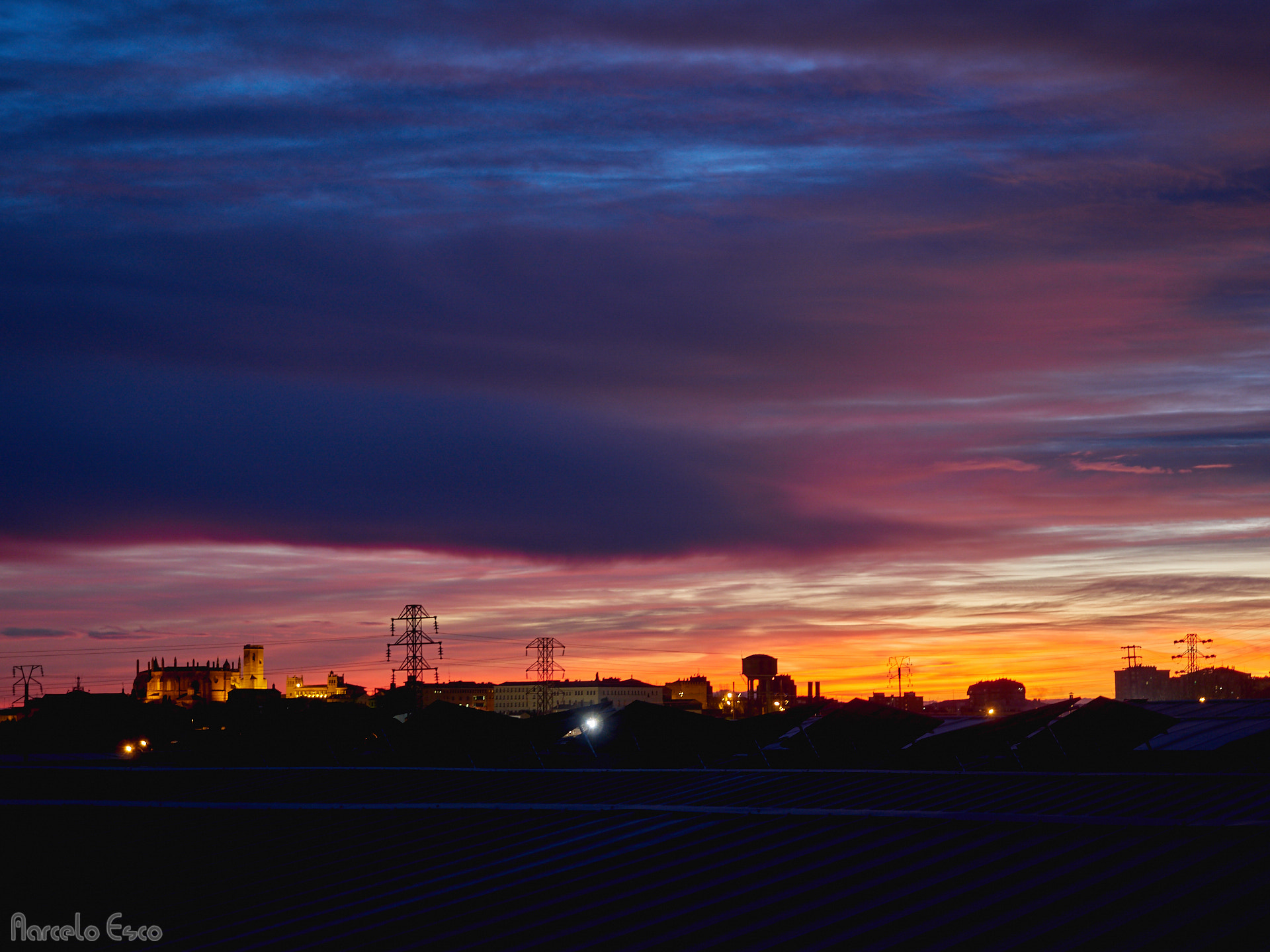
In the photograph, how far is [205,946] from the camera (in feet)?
52.8

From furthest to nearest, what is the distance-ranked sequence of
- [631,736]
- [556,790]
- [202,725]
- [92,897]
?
[202,725]
[631,736]
[556,790]
[92,897]

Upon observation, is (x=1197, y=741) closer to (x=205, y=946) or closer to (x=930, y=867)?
(x=930, y=867)

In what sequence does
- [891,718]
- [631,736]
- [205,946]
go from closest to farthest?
[205,946], [631,736], [891,718]

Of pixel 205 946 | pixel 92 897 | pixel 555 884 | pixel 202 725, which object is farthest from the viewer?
pixel 202 725

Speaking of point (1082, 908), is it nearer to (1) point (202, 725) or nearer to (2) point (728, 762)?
(2) point (728, 762)

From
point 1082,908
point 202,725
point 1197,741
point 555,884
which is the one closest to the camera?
point 1082,908

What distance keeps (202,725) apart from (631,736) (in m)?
93.0

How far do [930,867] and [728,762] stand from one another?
A: 40.2m

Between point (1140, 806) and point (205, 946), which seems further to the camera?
point (1140, 806)

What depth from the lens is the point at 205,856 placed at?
942 inches

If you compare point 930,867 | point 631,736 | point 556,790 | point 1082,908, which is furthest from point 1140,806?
point 631,736

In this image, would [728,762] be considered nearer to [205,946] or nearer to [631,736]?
[631,736]

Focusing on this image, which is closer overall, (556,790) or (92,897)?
(92,897)

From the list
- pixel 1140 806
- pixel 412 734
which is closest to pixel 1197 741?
pixel 1140 806
